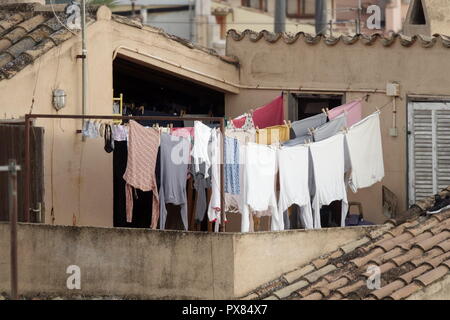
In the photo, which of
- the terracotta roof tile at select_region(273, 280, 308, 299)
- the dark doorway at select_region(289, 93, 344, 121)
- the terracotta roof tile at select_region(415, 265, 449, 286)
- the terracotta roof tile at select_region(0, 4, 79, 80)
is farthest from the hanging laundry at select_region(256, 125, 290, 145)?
the terracotta roof tile at select_region(415, 265, 449, 286)

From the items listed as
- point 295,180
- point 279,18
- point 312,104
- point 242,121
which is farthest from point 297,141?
point 279,18

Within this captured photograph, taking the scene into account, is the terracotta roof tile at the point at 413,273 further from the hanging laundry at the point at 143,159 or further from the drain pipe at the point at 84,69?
the drain pipe at the point at 84,69

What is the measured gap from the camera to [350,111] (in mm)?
24047

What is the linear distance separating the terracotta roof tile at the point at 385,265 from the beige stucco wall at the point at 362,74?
1481 millimetres

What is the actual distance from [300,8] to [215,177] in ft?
109

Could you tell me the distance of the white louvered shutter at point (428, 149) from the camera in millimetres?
23766

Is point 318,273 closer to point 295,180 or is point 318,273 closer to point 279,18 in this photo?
point 295,180

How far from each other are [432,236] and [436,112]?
8.00 ft

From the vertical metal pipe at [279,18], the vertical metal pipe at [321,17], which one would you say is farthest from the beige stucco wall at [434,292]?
the vertical metal pipe at [279,18]

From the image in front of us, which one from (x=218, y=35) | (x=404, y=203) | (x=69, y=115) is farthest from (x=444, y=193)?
(x=218, y=35)

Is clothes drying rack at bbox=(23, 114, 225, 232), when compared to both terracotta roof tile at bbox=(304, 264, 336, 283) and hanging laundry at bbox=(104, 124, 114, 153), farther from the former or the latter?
terracotta roof tile at bbox=(304, 264, 336, 283)

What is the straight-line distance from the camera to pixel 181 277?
21.4 metres

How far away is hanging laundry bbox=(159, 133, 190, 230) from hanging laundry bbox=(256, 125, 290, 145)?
1389 millimetres
